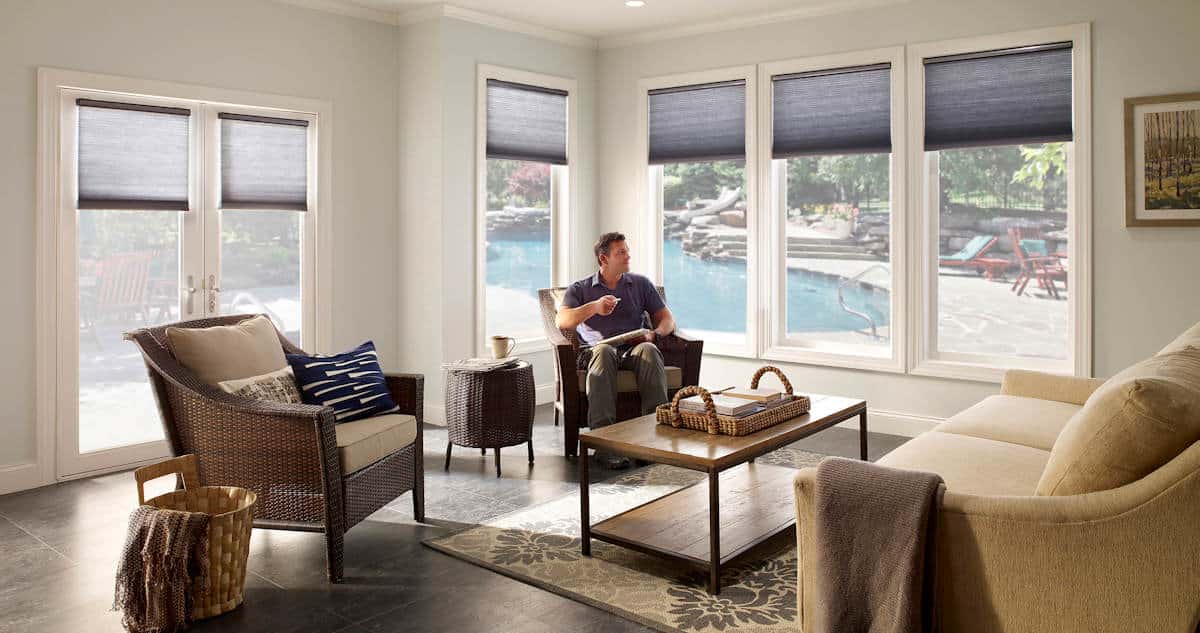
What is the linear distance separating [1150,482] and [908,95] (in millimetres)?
3747

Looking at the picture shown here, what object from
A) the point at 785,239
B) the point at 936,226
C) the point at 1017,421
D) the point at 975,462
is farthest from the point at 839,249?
the point at 975,462

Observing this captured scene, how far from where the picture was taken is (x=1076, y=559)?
6.21 feet

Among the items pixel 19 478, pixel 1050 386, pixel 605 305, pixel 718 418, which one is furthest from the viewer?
pixel 605 305

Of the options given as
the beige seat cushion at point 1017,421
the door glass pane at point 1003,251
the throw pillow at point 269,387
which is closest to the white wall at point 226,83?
the throw pillow at point 269,387

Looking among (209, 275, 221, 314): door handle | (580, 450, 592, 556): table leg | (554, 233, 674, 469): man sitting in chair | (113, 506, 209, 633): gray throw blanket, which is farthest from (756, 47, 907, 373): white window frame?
(113, 506, 209, 633): gray throw blanket

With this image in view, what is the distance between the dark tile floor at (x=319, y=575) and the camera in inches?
109

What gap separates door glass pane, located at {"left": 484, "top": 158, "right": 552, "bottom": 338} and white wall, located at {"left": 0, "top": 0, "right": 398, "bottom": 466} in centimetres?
65

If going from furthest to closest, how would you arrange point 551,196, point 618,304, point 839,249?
point 551,196, point 839,249, point 618,304

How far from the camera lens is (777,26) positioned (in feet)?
18.6

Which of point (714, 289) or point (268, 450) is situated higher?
point (714, 289)

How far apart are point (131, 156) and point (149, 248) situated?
0.48 m

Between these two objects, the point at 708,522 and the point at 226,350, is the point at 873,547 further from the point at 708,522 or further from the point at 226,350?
the point at 226,350

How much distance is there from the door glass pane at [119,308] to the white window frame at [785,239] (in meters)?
3.52

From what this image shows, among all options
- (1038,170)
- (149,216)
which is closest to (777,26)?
(1038,170)
